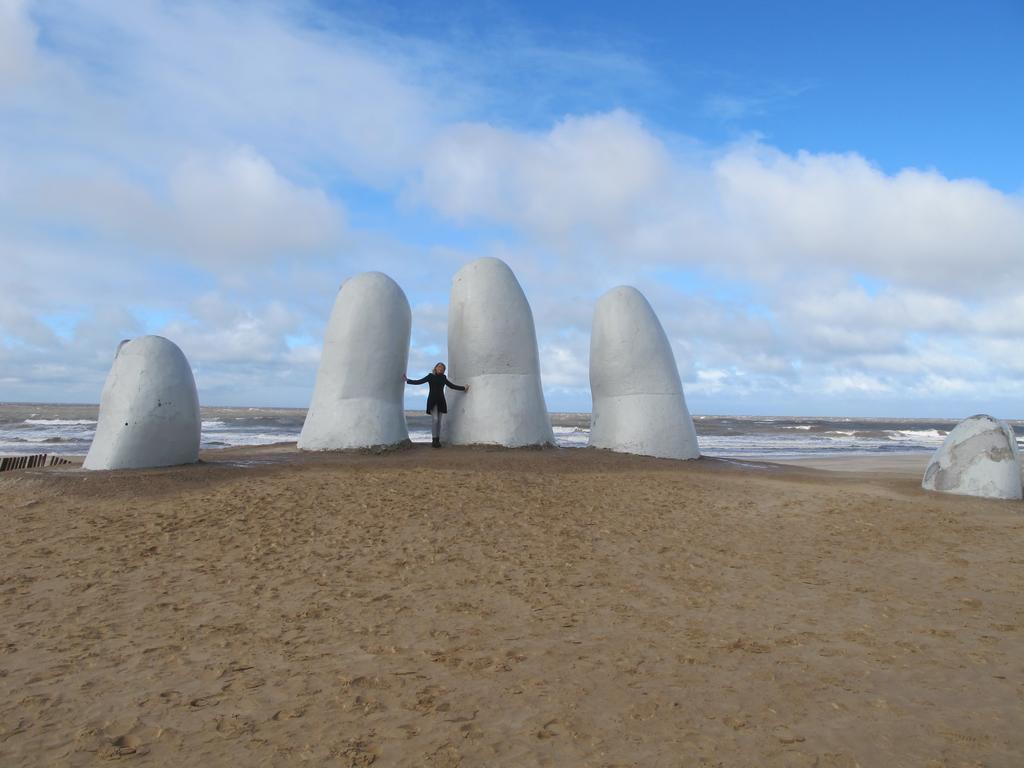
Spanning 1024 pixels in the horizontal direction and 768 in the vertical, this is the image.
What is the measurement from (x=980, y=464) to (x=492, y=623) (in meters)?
8.62

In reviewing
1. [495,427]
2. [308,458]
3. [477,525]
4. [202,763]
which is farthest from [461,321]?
[202,763]

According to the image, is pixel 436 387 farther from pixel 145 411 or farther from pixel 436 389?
pixel 145 411

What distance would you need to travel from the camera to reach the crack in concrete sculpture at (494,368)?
1191cm

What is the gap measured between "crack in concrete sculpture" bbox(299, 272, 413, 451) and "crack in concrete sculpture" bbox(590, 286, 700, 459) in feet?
10.6

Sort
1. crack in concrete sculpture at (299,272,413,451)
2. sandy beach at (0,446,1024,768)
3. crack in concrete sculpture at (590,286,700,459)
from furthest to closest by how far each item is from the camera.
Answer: crack in concrete sculpture at (590,286,700,459) < crack in concrete sculpture at (299,272,413,451) < sandy beach at (0,446,1024,768)

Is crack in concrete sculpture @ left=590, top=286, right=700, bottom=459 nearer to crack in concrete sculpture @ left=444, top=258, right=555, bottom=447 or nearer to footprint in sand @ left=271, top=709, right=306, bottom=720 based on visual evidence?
crack in concrete sculpture @ left=444, top=258, right=555, bottom=447

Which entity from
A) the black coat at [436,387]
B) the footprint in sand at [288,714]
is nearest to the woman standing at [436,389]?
the black coat at [436,387]

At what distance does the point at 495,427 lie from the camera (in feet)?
38.8

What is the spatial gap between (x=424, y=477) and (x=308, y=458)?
2.45 metres

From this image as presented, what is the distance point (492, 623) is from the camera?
523 cm

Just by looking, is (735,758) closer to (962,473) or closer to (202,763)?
(202,763)

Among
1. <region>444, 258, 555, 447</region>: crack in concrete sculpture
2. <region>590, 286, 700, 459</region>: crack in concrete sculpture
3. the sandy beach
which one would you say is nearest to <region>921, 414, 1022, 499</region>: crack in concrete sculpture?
the sandy beach

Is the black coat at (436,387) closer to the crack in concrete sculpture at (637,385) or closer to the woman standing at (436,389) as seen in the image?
the woman standing at (436,389)

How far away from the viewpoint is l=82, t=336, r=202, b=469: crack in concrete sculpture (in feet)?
31.8
